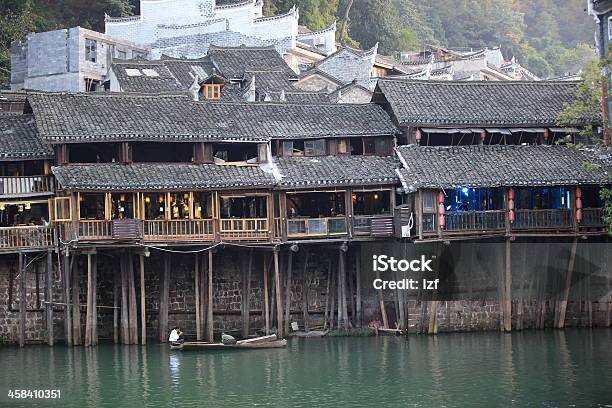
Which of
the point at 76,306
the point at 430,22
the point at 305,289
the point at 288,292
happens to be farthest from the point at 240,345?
the point at 430,22

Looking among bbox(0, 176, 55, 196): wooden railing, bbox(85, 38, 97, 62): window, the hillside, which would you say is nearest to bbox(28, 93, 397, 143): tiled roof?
bbox(0, 176, 55, 196): wooden railing

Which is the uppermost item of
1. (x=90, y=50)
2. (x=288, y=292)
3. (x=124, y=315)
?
(x=90, y=50)

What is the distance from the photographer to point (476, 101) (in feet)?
183

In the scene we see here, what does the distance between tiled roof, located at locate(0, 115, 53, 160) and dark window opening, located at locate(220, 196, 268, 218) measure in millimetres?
7079

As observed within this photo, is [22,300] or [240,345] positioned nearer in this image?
[240,345]

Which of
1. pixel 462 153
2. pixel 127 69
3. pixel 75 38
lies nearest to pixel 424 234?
pixel 462 153

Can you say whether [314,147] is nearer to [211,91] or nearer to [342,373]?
[342,373]

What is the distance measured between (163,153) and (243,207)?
3.78 m

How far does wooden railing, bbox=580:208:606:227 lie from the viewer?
5278 cm

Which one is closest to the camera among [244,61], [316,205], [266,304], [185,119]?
[266,304]

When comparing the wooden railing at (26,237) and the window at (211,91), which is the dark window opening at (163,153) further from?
the window at (211,91)

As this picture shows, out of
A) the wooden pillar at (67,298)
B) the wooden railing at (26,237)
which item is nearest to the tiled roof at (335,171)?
the wooden pillar at (67,298)

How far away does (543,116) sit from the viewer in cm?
5497

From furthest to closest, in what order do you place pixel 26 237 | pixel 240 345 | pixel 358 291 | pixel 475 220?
pixel 358 291, pixel 475 220, pixel 26 237, pixel 240 345
